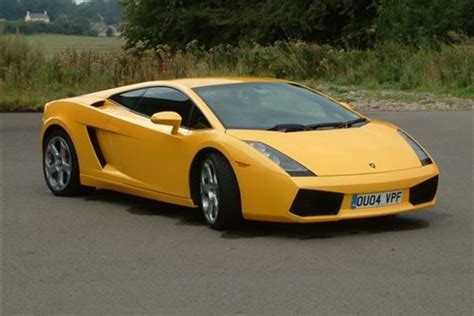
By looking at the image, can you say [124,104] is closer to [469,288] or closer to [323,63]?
[469,288]

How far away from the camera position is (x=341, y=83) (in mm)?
24891

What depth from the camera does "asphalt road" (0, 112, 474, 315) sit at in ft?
20.7

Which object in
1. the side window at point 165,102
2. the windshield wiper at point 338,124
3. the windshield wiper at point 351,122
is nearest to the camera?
the windshield wiper at point 338,124

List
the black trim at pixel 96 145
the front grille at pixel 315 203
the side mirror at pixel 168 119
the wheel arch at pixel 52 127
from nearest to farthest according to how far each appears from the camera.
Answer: the front grille at pixel 315 203, the side mirror at pixel 168 119, the black trim at pixel 96 145, the wheel arch at pixel 52 127

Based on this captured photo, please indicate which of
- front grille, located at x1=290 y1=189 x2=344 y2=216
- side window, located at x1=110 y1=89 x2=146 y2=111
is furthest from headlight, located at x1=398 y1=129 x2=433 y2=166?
side window, located at x1=110 y1=89 x2=146 y2=111

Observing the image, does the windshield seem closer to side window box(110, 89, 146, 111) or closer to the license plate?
side window box(110, 89, 146, 111)

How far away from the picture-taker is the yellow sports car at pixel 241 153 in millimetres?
8227

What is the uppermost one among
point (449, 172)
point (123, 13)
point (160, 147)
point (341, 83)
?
point (160, 147)

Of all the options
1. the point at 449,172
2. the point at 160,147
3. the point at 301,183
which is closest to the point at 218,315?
the point at 301,183

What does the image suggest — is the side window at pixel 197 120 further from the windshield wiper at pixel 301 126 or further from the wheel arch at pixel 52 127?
the wheel arch at pixel 52 127

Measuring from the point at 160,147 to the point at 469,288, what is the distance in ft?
11.6

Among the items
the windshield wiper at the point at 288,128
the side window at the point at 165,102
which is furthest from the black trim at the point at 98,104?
the windshield wiper at the point at 288,128

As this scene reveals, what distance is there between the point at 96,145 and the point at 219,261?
313cm

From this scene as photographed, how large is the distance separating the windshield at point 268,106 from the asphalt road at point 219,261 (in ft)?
2.83
